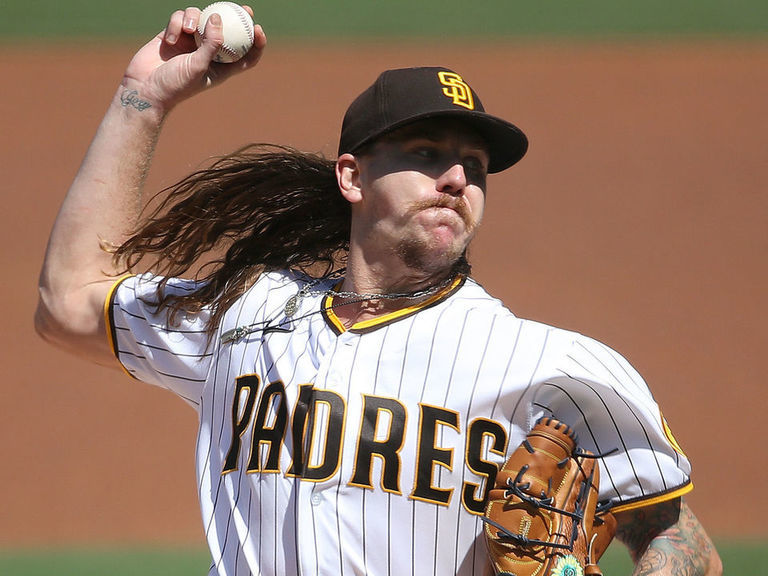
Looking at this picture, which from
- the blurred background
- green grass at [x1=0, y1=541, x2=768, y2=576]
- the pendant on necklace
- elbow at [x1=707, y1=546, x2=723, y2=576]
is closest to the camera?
elbow at [x1=707, y1=546, x2=723, y2=576]

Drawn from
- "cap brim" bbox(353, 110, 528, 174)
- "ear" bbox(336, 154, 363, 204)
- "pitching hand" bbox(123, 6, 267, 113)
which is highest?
"pitching hand" bbox(123, 6, 267, 113)

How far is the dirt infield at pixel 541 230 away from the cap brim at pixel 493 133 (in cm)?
420

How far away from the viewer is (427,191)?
6.84 feet

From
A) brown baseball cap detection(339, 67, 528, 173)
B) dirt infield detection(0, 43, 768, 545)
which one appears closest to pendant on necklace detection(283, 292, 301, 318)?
brown baseball cap detection(339, 67, 528, 173)

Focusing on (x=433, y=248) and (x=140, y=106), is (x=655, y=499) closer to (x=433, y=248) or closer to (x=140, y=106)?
(x=433, y=248)

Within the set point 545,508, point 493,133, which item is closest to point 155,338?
point 493,133

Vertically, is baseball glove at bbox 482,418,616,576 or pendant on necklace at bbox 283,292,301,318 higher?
pendant on necklace at bbox 283,292,301,318

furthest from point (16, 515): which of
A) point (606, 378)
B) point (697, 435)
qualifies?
point (606, 378)

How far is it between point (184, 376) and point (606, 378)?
939 millimetres

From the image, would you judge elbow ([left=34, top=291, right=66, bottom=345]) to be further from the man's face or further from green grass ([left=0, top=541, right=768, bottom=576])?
green grass ([left=0, top=541, right=768, bottom=576])

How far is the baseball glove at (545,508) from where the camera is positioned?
1799mm

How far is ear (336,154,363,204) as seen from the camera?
2.26 m

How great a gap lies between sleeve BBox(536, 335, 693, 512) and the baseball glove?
5 cm

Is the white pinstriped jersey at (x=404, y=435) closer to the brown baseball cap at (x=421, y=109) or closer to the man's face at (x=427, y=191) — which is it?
the man's face at (x=427, y=191)
